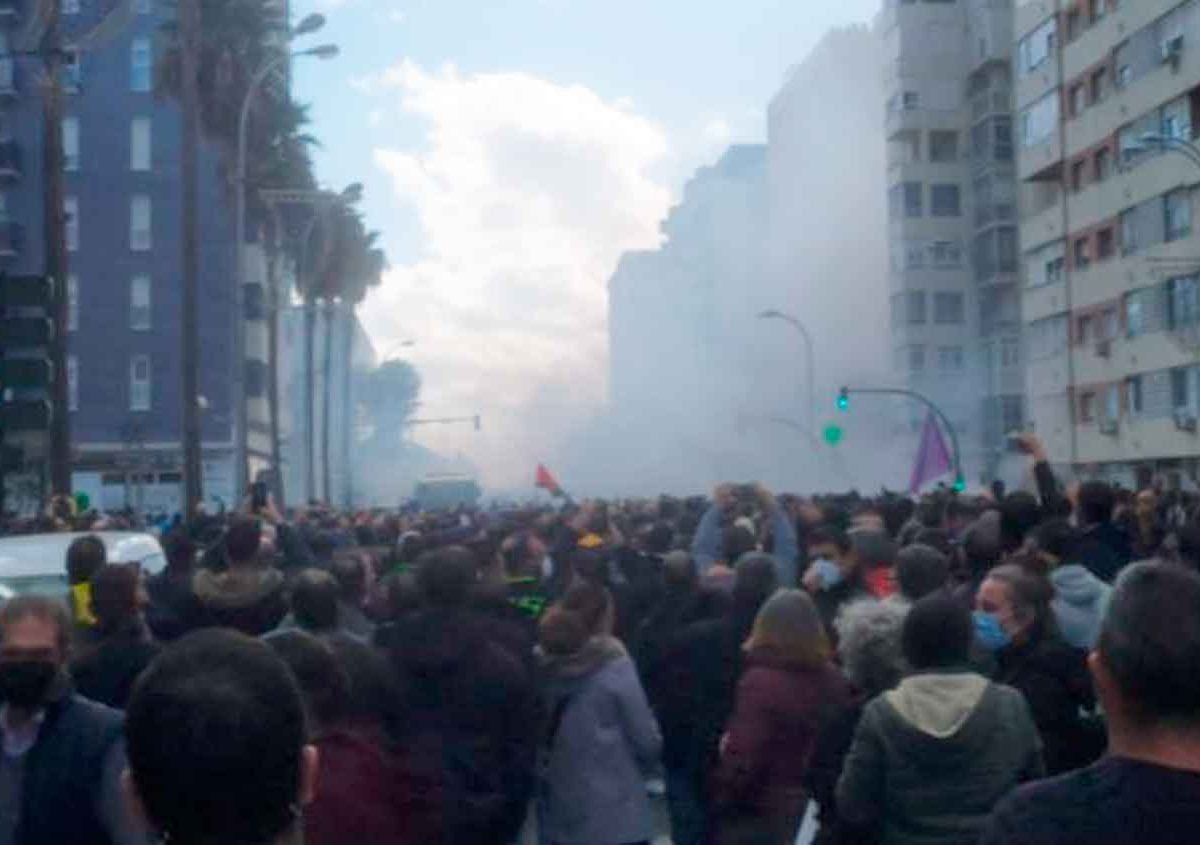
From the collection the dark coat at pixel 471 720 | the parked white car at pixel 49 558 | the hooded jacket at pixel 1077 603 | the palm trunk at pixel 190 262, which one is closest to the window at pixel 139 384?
the palm trunk at pixel 190 262

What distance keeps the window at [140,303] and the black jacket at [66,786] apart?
68291mm

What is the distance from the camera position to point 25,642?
19.5 ft

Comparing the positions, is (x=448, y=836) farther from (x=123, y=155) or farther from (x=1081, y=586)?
(x=123, y=155)

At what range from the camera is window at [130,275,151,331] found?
72625 millimetres

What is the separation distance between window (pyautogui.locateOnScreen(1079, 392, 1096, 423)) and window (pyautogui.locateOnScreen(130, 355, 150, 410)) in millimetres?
30850

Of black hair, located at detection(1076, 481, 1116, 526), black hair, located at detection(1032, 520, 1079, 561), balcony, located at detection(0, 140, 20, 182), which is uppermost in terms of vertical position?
balcony, located at detection(0, 140, 20, 182)

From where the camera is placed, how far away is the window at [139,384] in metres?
72.4

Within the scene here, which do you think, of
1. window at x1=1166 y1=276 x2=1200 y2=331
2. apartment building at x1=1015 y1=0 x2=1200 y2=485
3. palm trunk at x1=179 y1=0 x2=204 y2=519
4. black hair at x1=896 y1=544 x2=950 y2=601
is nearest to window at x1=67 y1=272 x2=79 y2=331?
apartment building at x1=1015 y1=0 x2=1200 y2=485

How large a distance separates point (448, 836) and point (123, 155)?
6803cm

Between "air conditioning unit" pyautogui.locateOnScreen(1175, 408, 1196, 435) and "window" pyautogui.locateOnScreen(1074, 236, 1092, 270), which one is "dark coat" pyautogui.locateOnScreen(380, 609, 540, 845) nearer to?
"air conditioning unit" pyautogui.locateOnScreen(1175, 408, 1196, 435)

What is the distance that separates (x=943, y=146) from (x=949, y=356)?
6.86m

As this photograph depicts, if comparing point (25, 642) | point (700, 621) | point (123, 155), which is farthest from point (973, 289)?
point (25, 642)

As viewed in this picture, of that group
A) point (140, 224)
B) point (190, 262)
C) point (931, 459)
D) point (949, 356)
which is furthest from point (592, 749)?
point (140, 224)

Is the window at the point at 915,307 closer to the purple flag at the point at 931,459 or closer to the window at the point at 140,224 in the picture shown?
the window at the point at 140,224
